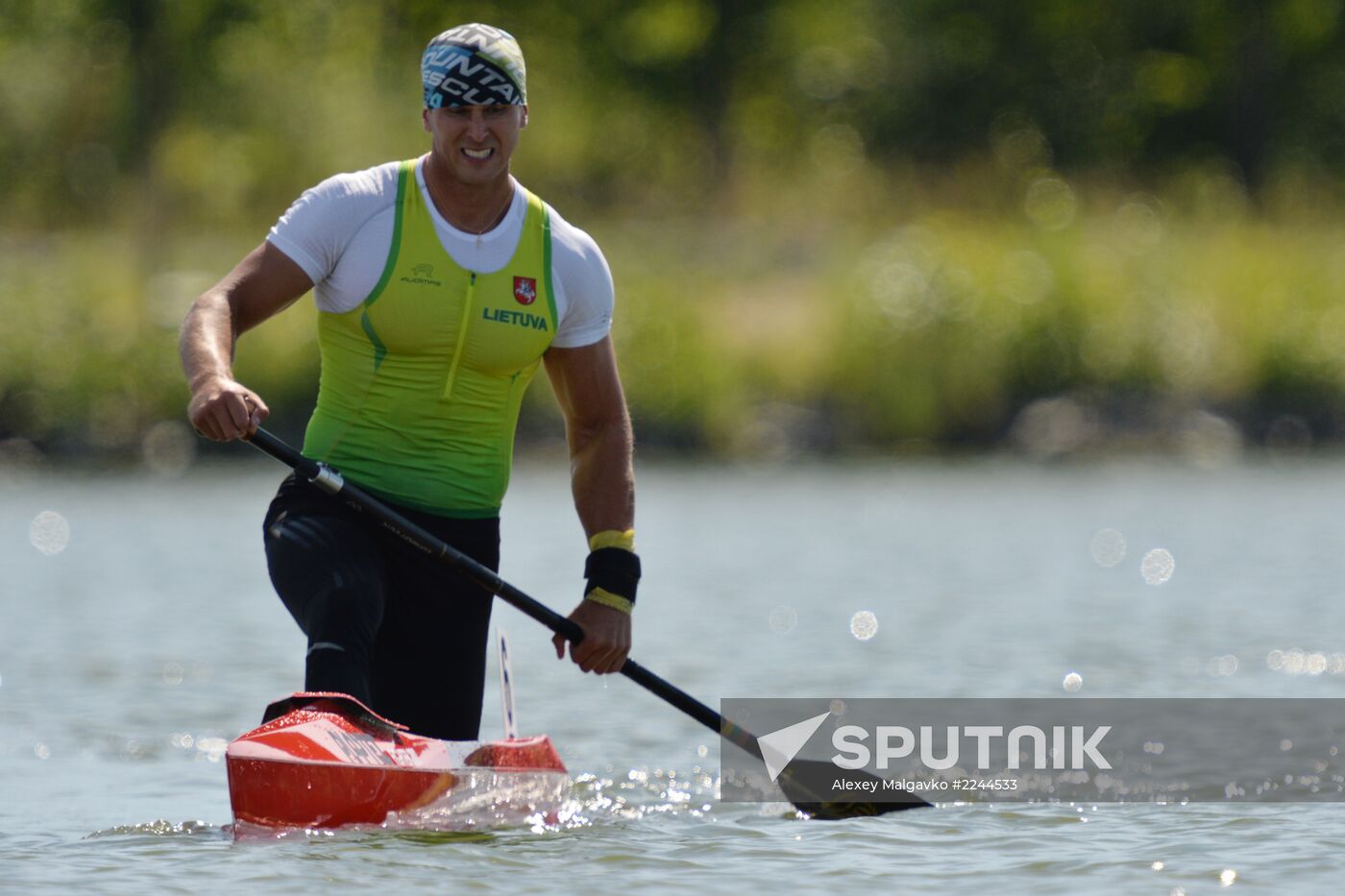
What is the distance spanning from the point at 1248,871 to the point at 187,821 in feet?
9.13

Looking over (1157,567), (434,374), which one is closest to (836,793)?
(434,374)

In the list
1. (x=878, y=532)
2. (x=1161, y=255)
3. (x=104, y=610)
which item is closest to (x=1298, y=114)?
(x=1161, y=255)

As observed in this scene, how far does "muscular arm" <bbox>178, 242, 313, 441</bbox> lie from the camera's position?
4.90 meters

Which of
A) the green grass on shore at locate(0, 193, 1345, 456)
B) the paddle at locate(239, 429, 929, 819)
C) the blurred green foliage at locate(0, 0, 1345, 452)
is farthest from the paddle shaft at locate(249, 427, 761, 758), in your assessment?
the blurred green foliage at locate(0, 0, 1345, 452)

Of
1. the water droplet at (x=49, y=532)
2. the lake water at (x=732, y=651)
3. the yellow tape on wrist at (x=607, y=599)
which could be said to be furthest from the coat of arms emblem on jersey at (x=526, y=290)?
the water droplet at (x=49, y=532)

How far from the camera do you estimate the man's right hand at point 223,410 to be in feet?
16.0

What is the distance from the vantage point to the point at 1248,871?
18.1 feet

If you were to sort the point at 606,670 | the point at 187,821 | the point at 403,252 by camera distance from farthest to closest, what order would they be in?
1. the point at 187,821
2. the point at 606,670
3. the point at 403,252

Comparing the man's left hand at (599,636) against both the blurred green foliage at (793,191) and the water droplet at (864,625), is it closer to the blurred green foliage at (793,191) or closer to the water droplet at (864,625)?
the water droplet at (864,625)

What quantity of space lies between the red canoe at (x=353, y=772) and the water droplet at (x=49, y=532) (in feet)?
31.5

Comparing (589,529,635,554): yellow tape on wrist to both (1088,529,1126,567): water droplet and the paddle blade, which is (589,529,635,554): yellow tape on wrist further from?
(1088,529,1126,567): water droplet

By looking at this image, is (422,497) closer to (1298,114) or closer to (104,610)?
(104,610)

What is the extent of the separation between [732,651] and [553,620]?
4.83m

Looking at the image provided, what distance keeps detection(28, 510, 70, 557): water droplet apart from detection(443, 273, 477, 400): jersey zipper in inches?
385
